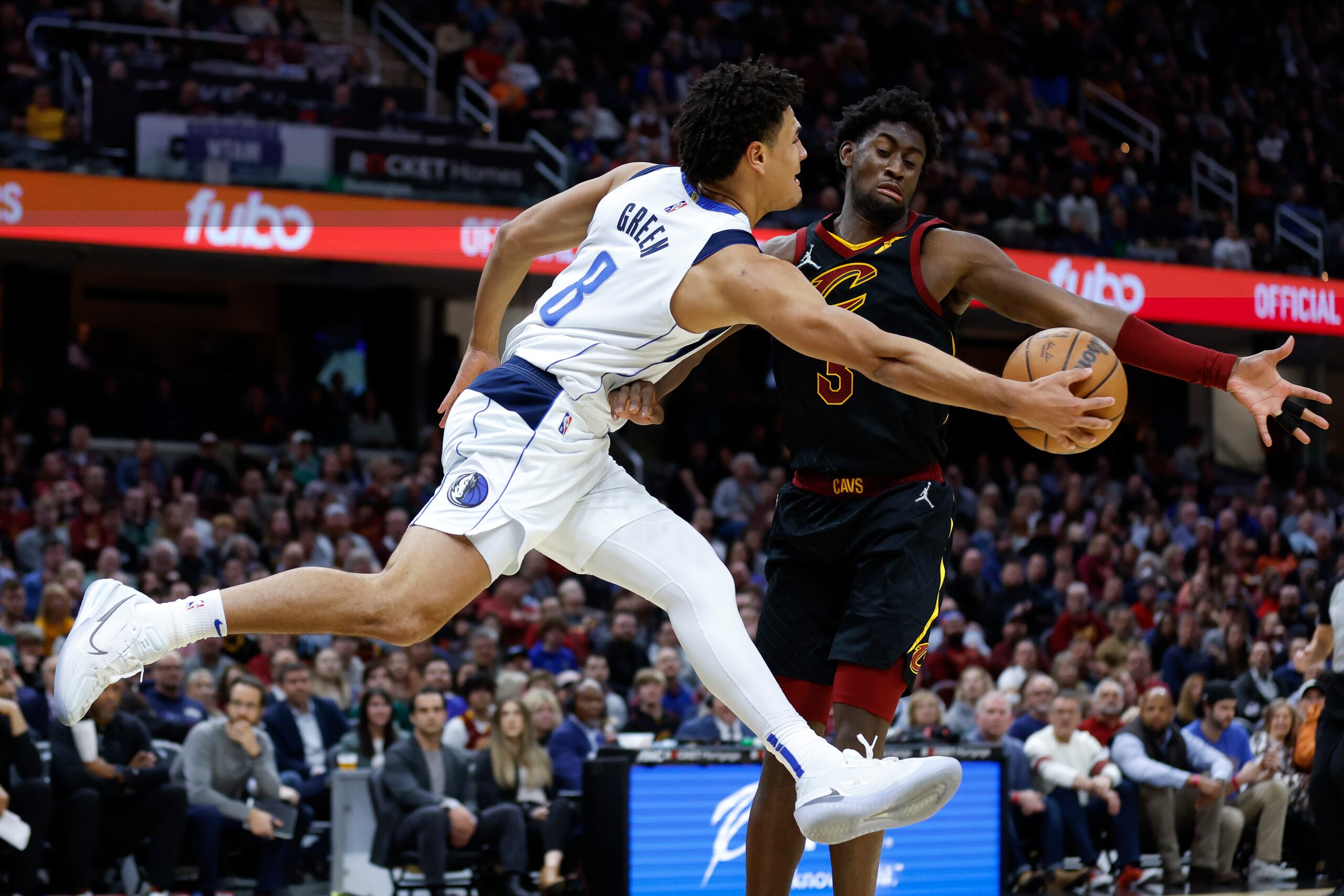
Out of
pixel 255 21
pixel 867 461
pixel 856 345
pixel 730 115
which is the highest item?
pixel 255 21

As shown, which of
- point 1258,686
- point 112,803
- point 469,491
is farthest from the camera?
point 1258,686

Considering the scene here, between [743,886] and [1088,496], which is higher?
[1088,496]

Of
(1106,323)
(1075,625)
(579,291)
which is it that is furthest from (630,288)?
(1075,625)

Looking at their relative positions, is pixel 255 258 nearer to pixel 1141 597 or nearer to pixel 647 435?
pixel 647 435

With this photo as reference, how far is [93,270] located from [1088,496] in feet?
40.9

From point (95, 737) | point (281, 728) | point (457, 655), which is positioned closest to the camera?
point (95, 737)

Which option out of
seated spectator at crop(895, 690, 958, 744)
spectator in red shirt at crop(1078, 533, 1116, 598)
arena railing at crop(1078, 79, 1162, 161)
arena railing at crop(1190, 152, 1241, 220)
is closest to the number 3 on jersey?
seated spectator at crop(895, 690, 958, 744)

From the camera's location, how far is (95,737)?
9000mm

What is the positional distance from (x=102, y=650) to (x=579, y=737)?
6337mm

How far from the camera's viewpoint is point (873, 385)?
178 inches

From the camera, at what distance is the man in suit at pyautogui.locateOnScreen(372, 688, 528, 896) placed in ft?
30.6

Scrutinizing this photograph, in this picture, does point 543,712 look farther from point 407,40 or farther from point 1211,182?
point 1211,182

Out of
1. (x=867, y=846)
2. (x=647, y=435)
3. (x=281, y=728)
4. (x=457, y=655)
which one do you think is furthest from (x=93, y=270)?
(x=867, y=846)

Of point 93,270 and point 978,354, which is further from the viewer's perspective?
point 978,354
